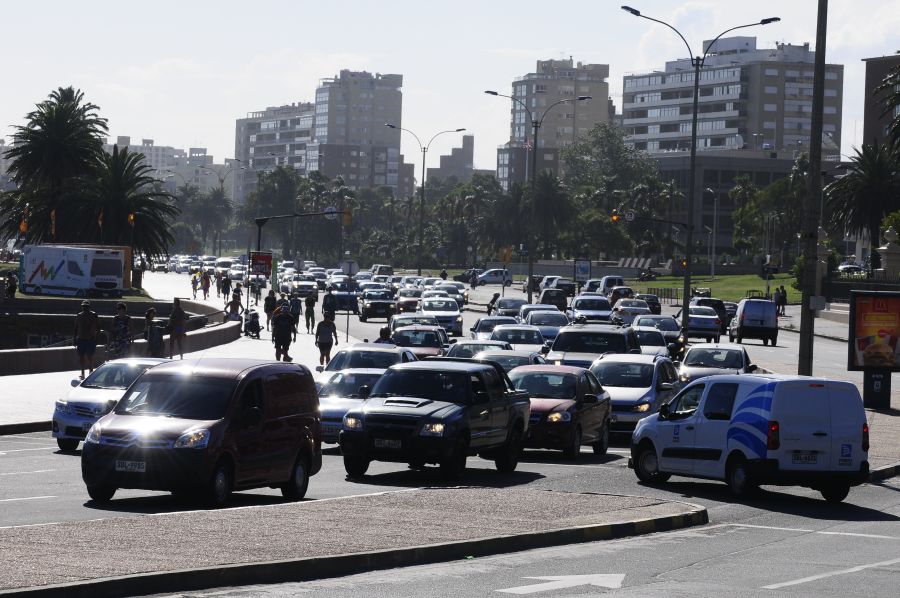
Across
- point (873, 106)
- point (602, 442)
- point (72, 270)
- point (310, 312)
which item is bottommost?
point (602, 442)

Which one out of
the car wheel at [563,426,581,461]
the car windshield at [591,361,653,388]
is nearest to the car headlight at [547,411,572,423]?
the car wheel at [563,426,581,461]

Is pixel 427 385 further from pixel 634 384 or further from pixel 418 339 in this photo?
pixel 418 339

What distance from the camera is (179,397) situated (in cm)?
1636

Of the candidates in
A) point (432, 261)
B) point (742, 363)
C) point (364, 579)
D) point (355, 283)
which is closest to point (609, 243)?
point (432, 261)

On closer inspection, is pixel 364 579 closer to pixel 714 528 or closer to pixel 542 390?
pixel 714 528

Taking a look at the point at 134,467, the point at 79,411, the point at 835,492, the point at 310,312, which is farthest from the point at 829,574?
the point at 310,312

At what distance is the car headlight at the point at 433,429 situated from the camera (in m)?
19.4

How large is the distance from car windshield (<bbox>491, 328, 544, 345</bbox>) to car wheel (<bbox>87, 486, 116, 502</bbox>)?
23.2 m

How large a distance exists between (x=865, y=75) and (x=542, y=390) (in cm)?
15486

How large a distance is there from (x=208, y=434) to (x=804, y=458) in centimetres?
758

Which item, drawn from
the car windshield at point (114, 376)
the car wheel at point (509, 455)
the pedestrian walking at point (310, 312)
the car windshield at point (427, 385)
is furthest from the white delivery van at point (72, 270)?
the car windshield at point (427, 385)

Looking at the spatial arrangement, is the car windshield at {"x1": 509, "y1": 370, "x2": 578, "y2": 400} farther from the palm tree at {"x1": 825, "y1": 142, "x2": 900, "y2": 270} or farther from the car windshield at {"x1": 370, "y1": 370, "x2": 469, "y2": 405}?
the palm tree at {"x1": 825, "y1": 142, "x2": 900, "y2": 270}

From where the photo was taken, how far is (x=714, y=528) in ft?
52.3

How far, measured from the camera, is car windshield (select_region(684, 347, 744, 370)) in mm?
35250
